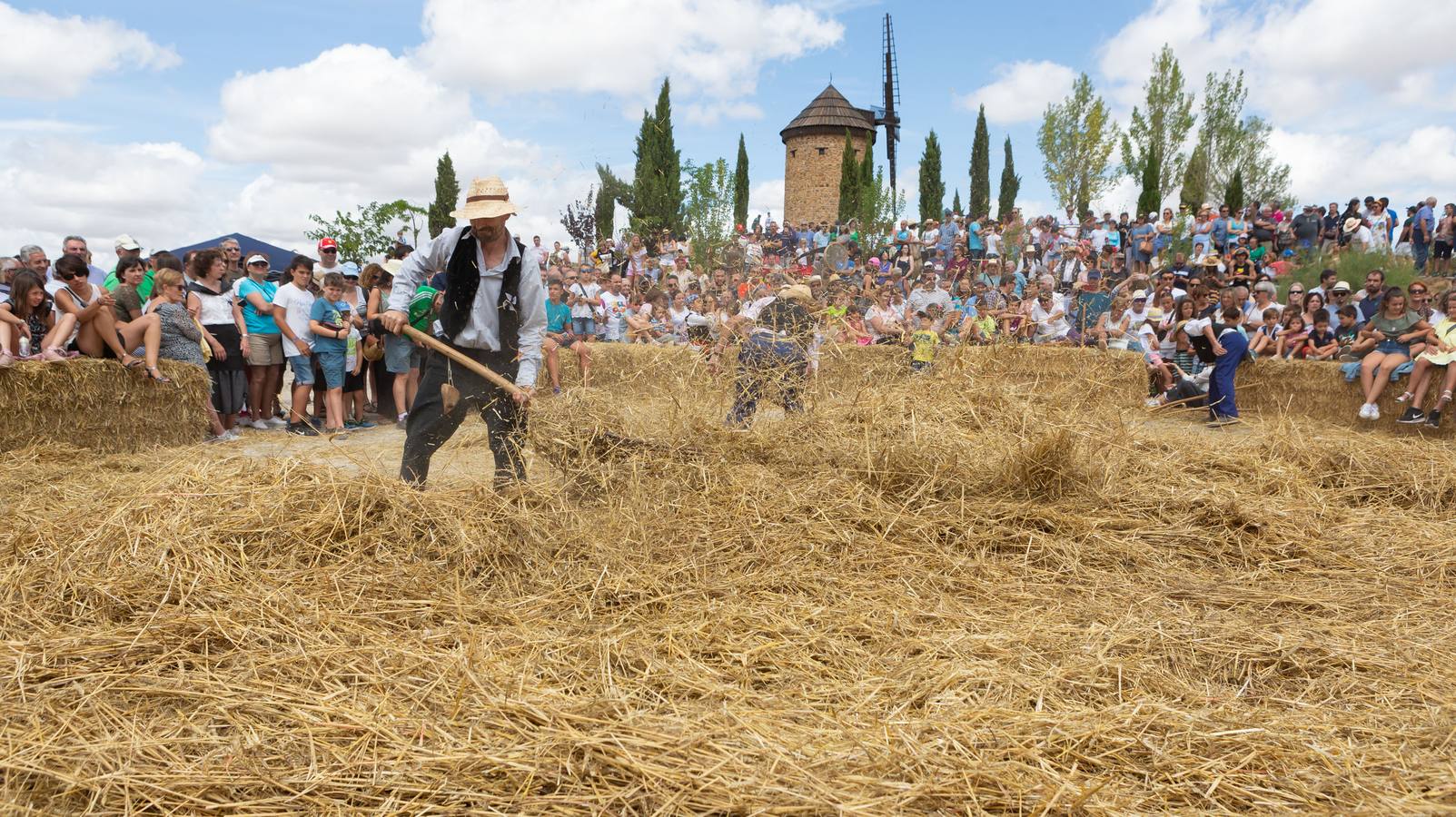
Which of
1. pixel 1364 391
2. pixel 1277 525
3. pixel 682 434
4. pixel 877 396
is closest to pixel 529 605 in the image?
pixel 682 434

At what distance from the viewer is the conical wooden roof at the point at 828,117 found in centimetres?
4700

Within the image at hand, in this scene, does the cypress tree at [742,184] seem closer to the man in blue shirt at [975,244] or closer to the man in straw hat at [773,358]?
the man in blue shirt at [975,244]

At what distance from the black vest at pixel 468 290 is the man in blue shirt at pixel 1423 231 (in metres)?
20.3

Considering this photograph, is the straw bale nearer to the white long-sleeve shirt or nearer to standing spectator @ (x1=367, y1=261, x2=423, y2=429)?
standing spectator @ (x1=367, y1=261, x2=423, y2=429)

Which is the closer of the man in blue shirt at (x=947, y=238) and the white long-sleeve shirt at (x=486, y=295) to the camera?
the white long-sleeve shirt at (x=486, y=295)

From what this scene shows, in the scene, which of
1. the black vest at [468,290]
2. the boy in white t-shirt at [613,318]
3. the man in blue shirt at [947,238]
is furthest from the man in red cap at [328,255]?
the man in blue shirt at [947,238]

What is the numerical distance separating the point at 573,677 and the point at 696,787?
0.74 metres

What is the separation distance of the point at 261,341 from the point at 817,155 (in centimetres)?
4207

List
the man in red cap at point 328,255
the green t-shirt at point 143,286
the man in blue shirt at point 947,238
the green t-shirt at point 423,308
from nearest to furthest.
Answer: the green t-shirt at point 423,308 → the green t-shirt at point 143,286 → the man in red cap at point 328,255 → the man in blue shirt at point 947,238

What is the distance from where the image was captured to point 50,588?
316 cm

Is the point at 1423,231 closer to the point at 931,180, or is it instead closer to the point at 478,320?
the point at 478,320

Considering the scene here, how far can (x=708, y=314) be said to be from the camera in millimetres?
10719

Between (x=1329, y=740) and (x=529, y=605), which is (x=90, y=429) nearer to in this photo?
(x=529, y=605)

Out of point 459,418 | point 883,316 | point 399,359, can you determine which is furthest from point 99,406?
point 883,316
